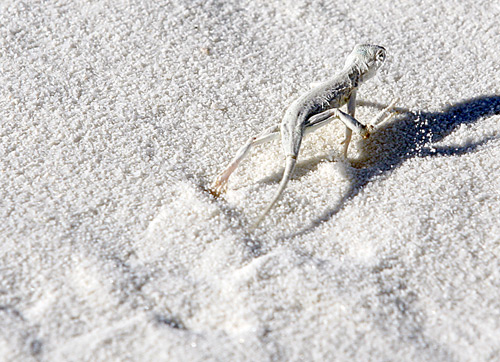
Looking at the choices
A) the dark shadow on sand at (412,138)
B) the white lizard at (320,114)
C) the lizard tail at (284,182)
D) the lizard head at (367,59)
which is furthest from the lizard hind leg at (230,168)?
the lizard head at (367,59)

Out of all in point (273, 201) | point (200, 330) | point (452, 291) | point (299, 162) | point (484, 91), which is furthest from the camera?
point (484, 91)

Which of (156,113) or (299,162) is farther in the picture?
(156,113)

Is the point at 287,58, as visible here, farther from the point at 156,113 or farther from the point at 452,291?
the point at 452,291

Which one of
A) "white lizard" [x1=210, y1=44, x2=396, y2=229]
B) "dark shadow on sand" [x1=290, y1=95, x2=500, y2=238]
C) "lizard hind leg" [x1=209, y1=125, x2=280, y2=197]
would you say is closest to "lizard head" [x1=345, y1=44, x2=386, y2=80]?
"white lizard" [x1=210, y1=44, x2=396, y2=229]

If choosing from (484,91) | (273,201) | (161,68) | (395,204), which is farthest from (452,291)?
(161,68)

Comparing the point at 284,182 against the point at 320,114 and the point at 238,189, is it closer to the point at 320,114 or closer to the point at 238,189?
the point at 238,189

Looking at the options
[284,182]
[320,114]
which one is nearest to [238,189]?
[284,182]
